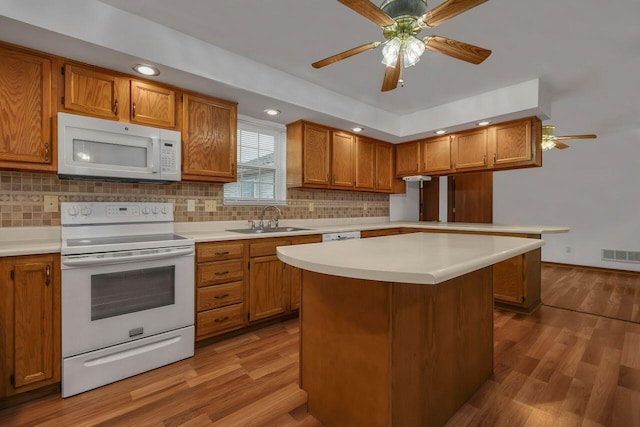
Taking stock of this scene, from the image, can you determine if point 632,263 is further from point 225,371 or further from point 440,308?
point 225,371

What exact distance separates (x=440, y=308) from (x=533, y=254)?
8.33 feet

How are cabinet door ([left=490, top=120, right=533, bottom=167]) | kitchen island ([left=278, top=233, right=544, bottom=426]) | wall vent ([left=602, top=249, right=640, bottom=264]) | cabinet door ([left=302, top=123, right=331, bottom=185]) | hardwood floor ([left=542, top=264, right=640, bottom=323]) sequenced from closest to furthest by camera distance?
1. kitchen island ([left=278, top=233, right=544, bottom=426])
2. hardwood floor ([left=542, top=264, right=640, bottom=323])
3. cabinet door ([left=490, top=120, right=533, bottom=167])
4. cabinet door ([left=302, top=123, right=331, bottom=185])
5. wall vent ([left=602, top=249, right=640, bottom=264])

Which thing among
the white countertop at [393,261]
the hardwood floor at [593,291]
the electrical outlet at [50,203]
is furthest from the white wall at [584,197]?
the electrical outlet at [50,203]

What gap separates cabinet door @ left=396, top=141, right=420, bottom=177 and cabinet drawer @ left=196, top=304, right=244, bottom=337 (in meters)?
3.18

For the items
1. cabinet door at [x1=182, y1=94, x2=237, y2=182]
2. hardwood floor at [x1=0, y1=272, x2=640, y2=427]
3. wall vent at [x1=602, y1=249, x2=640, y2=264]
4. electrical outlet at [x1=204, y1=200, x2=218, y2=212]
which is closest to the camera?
hardwood floor at [x1=0, y1=272, x2=640, y2=427]

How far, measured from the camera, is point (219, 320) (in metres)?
2.45

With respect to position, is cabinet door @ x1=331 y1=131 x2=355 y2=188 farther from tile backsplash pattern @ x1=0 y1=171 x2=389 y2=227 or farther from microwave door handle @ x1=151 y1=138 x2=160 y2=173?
microwave door handle @ x1=151 y1=138 x2=160 y2=173

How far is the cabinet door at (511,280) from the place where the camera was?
3.14 metres

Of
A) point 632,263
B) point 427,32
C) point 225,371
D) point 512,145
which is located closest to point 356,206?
point 512,145

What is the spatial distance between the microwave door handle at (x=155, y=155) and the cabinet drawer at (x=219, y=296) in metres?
1.01

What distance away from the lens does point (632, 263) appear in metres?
4.90

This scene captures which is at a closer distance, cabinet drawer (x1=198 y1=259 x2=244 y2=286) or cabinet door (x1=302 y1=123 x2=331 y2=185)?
cabinet drawer (x1=198 y1=259 x2=244 y2=286)

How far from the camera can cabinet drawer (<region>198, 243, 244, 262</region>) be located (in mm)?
2357

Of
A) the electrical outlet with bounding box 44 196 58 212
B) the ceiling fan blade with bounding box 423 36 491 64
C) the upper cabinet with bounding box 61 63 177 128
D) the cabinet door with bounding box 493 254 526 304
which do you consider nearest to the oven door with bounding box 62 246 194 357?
the electrical outlet with bounding box 44 196 58 212
